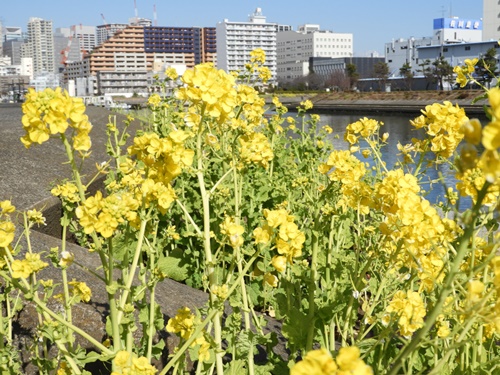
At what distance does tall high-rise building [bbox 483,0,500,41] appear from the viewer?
68438 millimetres

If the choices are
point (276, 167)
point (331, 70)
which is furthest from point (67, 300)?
point (331, 70)

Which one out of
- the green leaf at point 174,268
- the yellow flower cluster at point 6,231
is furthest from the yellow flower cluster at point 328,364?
the green leaf at point 174,268

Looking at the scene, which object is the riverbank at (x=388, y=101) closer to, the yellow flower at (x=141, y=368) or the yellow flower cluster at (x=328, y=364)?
the yellow flower at (x=141, y=368)

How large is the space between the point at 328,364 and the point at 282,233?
0.75 m

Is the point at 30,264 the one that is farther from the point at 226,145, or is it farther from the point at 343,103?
the point at 343,103

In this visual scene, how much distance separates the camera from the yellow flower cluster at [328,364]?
79cm

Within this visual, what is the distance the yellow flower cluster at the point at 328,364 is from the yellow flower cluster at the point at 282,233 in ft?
2.34

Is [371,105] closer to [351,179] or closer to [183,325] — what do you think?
[351,179]

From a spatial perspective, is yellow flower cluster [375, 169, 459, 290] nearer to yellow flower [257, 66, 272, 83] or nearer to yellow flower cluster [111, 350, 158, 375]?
yellow flower cluster [111, 350, 158, 375]

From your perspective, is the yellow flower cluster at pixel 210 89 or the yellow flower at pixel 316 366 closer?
the yellow flower at pixel 316 366

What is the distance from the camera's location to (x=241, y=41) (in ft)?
424

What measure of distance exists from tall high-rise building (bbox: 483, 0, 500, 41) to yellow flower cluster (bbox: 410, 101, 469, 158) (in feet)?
237

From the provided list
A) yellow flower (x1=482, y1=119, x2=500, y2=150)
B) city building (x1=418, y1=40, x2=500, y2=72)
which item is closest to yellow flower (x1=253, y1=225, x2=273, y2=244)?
yellow flower (x1=482, y1=119, x2=500, y2=150)

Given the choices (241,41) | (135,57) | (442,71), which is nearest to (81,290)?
(442,71)
